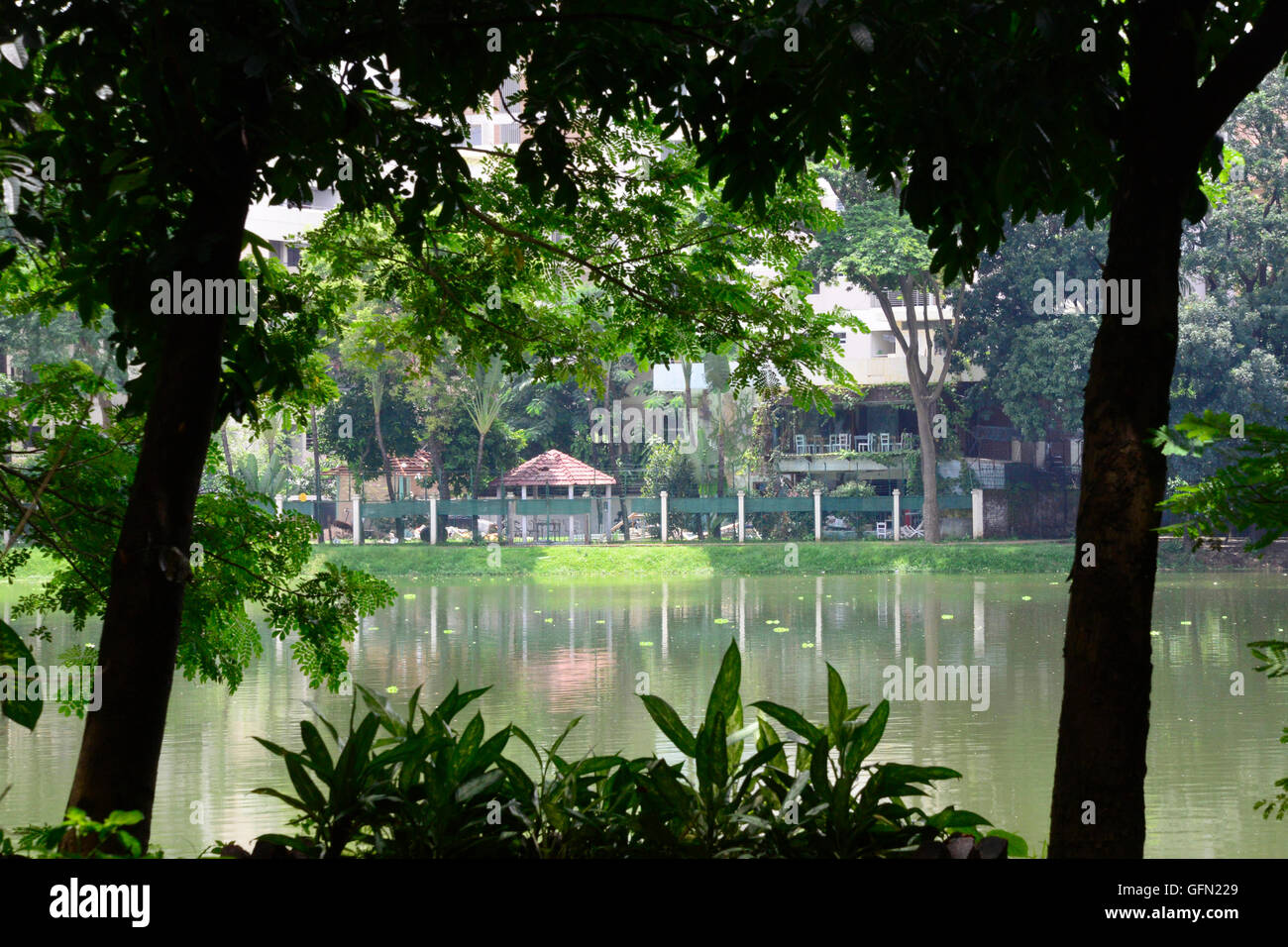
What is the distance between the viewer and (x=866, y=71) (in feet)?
9.29

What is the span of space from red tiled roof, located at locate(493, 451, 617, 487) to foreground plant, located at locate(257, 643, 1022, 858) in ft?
97.9

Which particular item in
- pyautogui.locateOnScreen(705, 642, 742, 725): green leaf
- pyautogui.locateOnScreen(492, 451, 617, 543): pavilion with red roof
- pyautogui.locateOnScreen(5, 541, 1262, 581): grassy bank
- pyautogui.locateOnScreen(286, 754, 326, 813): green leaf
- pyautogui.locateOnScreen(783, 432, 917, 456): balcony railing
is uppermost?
pyautogui.locateOnScreen(783, 432, 917, 456): balcony railing

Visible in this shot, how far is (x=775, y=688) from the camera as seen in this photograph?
1291cm

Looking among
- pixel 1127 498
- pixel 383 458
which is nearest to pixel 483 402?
pixel 383 458

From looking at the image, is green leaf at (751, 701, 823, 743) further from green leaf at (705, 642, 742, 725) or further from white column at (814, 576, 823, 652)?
white column at (814, 576, 823, 652)

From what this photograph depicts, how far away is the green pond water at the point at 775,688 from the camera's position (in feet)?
27.3

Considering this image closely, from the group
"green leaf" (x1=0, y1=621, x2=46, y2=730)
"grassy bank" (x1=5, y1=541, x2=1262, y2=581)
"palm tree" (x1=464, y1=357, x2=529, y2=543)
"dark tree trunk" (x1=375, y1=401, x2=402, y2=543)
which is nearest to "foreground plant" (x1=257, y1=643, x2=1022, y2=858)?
"green leaf" (x1=0, y1=621, x2=46, y2=730)

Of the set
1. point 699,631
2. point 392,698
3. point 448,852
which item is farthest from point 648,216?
point 699,631

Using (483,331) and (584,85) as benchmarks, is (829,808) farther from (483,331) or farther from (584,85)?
(483,331)

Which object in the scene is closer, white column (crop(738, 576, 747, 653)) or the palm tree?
white column (crop(738, 576, 747, 653))

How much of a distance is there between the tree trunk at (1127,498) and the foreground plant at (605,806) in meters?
0.30

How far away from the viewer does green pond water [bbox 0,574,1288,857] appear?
8.34 m

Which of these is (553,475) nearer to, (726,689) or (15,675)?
(15,675)

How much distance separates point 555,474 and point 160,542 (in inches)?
1216
